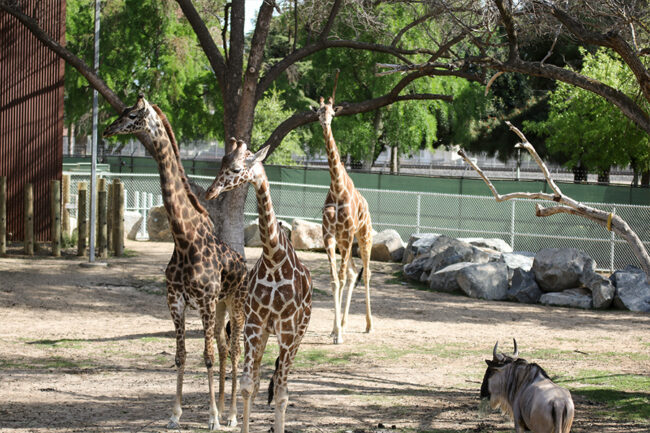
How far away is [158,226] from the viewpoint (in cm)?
2184

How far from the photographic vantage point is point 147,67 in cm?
3431

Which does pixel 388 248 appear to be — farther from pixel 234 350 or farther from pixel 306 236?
pixel 234 350

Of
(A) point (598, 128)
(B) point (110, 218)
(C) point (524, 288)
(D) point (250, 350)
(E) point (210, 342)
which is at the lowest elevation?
(C) point (524, 288)

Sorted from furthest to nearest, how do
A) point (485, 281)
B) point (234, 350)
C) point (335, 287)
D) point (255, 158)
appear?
point (485, 281) < point (335, 287) < point (234, 350) < point (255, 158)

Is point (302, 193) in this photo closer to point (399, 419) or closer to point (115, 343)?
point (115, 343)

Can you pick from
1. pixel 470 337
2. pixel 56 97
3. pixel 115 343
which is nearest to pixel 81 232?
pixel 56 97

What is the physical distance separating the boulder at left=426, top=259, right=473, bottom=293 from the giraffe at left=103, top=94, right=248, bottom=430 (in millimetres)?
9376

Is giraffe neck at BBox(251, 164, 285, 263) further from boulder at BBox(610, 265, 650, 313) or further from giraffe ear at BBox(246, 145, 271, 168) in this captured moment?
boulder at BBox(610, 265, 650, 313)

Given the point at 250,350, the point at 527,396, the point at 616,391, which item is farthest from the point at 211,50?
the point at 527,396

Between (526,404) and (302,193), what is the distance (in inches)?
750

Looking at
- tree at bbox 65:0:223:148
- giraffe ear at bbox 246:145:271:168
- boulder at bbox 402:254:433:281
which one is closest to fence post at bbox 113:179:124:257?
boulder at bbox 402:254:433:281

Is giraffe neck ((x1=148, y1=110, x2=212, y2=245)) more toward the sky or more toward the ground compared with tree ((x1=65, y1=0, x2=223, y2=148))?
more toward the ground

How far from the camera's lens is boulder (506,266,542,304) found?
1508cm

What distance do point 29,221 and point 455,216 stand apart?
1236cm
